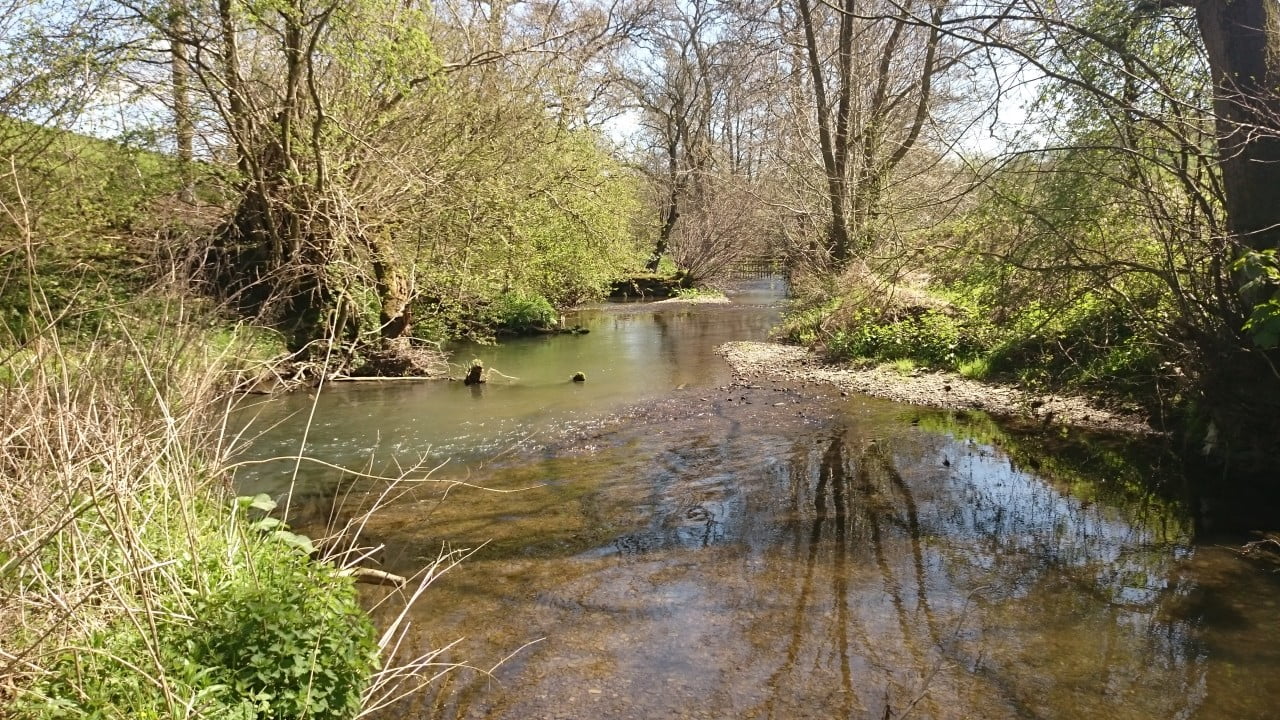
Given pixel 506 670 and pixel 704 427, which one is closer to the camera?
pixel 506 670

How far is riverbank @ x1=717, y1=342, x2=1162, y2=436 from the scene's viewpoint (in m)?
9.86

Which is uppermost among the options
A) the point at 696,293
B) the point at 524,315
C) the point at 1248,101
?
the point at 1248,101

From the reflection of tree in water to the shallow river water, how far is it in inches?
0.9

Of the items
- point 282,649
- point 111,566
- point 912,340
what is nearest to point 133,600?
point 111,566

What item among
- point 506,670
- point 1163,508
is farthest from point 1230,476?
point 506,670

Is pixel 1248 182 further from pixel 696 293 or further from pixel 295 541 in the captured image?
pixel 696 293

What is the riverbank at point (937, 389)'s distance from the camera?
986 centimetres

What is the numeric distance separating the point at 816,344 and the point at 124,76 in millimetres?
13307

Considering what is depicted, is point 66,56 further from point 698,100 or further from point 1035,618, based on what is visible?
point 698,100

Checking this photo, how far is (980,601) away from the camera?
17.4ft

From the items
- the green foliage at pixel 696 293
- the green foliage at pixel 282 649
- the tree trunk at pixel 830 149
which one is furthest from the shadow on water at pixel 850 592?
the green foliage at pixel 696 293

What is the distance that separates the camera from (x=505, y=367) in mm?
16188

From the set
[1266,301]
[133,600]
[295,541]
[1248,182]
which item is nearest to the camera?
[133,600]

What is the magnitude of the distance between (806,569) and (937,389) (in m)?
7.19
